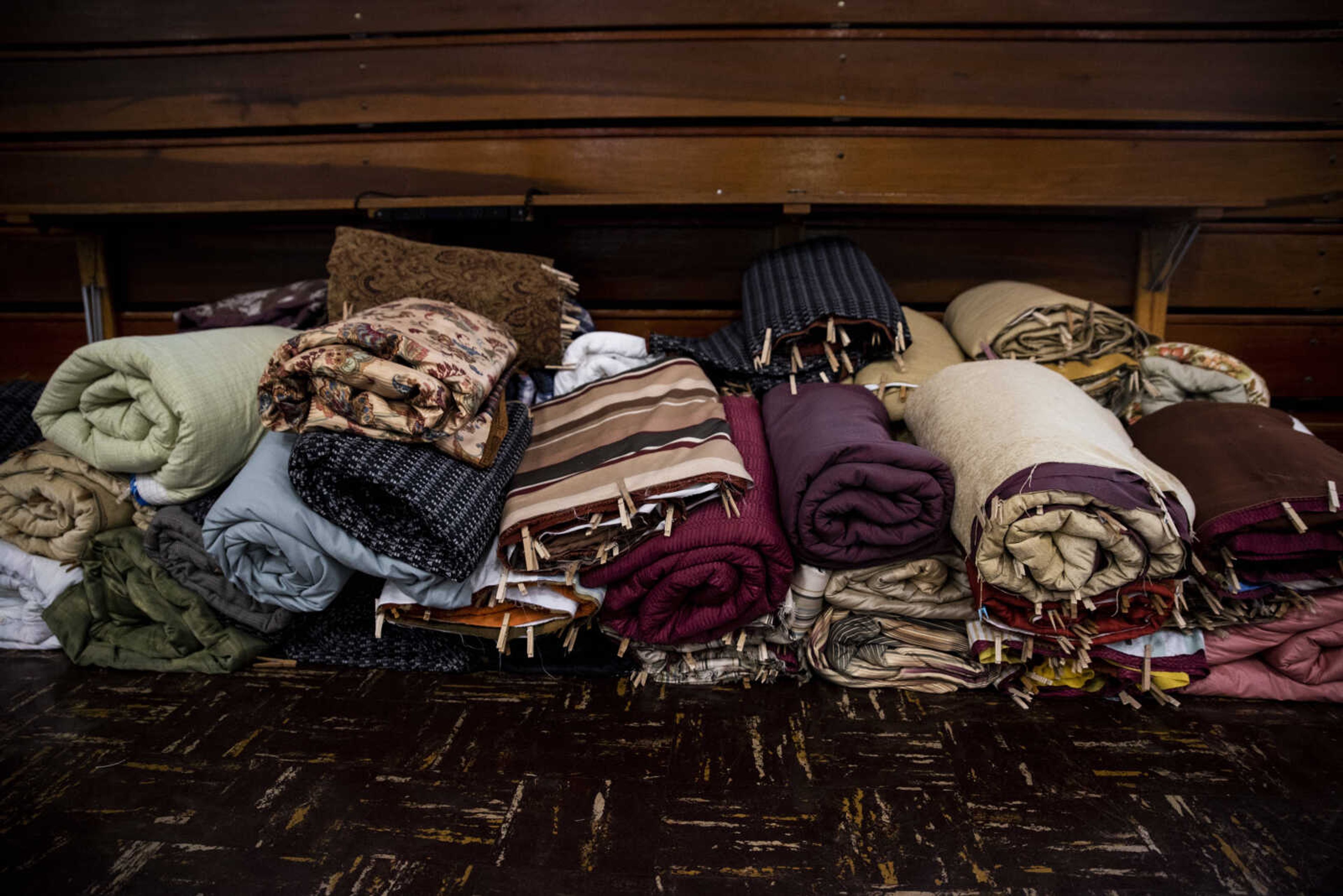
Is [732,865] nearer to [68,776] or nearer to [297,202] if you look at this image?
[68,776]

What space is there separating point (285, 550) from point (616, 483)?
76 cm

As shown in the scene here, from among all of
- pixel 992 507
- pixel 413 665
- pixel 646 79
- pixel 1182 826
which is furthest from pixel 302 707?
pixel 646 79

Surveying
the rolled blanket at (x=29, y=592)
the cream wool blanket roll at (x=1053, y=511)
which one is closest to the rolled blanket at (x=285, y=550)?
the rolled blanket at (x=29, y=592)

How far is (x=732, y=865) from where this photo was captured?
4.48 ft

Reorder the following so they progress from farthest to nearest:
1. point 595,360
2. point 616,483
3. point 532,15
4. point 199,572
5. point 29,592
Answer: point 532,15, point 595,360, point 29,592, point 199,572, point 616,483

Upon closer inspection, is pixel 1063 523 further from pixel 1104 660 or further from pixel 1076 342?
pixel 1076 342

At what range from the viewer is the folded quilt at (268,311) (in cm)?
248

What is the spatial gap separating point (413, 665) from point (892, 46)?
2.48m

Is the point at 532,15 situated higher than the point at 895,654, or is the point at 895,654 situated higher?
the point at 532,15

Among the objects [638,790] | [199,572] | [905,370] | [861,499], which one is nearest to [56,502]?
[199,572]

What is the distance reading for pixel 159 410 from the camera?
189 centimetres

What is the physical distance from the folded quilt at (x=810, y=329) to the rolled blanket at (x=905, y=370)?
34mm

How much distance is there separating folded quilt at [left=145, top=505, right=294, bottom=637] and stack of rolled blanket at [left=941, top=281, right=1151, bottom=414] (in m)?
2.11

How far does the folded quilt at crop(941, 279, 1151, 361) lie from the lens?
225cm
